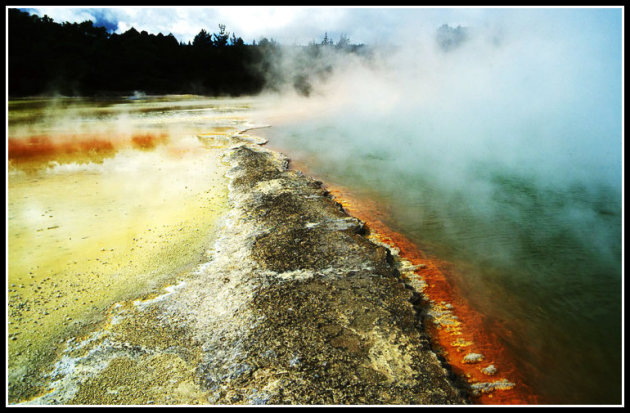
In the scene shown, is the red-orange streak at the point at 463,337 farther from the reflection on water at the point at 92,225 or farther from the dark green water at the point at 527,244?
the reflection on water at the point at 92,225

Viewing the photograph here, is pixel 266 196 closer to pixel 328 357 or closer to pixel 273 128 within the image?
pixel 328 357

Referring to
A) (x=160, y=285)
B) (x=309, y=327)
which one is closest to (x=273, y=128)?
(x=160, y=285)

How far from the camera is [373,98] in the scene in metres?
22.5

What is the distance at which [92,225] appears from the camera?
5438 mm

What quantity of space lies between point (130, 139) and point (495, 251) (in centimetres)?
1133

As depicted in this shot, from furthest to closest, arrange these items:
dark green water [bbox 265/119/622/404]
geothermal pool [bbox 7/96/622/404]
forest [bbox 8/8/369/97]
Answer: forest [bbox 8/8/369/97]
geothermal pool [bbox 7/96/622/404]
dark green water [bbox 265/119/622/404]

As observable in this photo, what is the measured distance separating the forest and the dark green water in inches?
903

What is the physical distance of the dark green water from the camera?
3178mm

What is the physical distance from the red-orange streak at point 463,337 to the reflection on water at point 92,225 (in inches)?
115

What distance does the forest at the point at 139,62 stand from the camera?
24453mm

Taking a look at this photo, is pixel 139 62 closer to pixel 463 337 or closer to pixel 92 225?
pixel 92 225

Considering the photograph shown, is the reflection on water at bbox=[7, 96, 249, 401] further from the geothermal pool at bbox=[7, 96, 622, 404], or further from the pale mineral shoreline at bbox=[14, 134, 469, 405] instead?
the pale mineral shoreline at bbox=[14, 134, 469, 405]

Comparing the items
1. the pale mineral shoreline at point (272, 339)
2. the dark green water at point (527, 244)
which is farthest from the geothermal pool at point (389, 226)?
the pale mineral shoreline at point (272, 339)

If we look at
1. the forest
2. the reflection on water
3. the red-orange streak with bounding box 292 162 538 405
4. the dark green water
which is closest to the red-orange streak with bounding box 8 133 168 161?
the reflection on water
